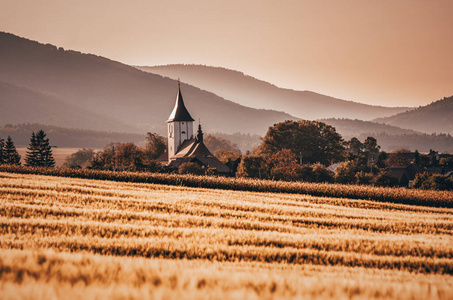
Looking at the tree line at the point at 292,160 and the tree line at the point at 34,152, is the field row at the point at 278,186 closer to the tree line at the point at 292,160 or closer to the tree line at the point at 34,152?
the tree line at the point at 292,160

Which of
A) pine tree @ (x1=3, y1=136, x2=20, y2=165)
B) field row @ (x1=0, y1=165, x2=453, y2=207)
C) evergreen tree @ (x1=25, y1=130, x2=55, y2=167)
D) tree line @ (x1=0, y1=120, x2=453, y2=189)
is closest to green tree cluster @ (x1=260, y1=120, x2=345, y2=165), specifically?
tree line @ (x1=0, y1=120, x2=453, y2=189)

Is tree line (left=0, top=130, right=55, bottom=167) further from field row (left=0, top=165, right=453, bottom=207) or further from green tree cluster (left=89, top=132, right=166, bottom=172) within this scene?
field row (left=0, top=165, right=453, bottom=207)

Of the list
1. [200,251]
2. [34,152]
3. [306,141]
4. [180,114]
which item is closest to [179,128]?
[180,114]

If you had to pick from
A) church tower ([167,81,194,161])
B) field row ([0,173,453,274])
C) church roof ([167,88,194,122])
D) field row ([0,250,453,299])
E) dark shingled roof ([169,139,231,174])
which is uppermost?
church roof ([167,88,194,122])

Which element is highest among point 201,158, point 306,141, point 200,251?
point 306,141

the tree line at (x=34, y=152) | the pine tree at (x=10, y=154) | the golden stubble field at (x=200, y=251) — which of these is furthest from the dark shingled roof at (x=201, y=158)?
the golden stubble field at (x=200, y=251)

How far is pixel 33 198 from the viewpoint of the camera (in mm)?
22094

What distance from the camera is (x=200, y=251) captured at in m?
12.5

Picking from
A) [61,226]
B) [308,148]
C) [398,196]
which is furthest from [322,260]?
[308,148]

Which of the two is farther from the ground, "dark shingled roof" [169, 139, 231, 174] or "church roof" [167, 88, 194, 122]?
"church roof" [167, 88, 194, 122]

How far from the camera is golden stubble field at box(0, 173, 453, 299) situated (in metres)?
6.56

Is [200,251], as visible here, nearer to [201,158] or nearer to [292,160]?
[292,160]

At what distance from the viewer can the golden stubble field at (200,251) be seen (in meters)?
6.56

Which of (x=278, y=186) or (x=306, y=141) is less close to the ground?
(x=306, y=141)
